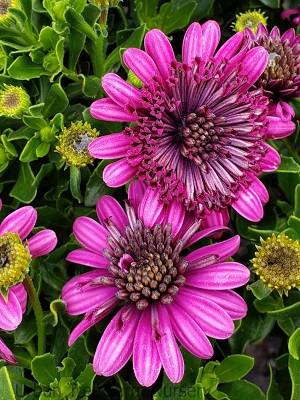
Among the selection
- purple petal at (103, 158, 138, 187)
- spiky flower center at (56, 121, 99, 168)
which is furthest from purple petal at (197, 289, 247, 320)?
spiky flower center at (56, 121, 99, 168)

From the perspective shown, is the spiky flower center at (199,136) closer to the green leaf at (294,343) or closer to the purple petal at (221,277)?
the purple petal at (221,277)

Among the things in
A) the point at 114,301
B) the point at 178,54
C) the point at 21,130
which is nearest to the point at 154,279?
the point at 114,301

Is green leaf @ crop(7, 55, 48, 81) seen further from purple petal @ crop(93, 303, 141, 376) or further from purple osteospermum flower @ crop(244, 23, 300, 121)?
purple petal @ crop(93, 303, 141, 376)

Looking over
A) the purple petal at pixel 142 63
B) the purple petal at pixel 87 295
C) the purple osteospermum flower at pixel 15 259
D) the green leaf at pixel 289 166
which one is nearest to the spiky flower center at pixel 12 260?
the purple osteospermum flower at pixel 15 259

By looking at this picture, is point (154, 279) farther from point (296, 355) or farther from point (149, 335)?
point (296, 355)

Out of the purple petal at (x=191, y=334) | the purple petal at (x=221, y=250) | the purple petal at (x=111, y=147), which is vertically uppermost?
the purple petal at (x=111, y=147)

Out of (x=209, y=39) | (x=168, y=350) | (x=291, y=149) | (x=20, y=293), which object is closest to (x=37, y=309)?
(x=20, y=293)
